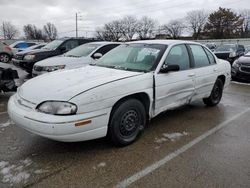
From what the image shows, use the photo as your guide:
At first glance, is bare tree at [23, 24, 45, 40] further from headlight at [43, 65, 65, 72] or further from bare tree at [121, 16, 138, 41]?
headlight at [43, 65, 65, 72]

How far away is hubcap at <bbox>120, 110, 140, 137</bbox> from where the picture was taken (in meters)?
3.70

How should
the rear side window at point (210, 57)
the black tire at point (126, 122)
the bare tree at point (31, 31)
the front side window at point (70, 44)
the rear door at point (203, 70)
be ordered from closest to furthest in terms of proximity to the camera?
the black tire at point (126, 122) → the rear door at point (203, 70) → the rear side window at point (210, 57) → the front side window at point (70, 44) → the bare tree at point (31, 31)

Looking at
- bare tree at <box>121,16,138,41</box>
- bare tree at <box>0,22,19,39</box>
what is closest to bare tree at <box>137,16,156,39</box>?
bare tree at <box>121,16,138,41</box>

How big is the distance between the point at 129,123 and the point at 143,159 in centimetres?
60

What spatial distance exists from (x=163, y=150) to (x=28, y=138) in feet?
6.88

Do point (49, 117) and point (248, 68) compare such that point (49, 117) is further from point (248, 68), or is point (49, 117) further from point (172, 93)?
point (248, 68)

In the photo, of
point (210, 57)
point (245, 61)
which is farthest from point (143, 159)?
point (245, 61)

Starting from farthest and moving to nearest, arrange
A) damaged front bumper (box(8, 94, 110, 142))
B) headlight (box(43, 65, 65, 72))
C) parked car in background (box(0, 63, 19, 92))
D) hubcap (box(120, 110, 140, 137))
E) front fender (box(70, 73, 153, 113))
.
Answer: headlight (box(43, 65, 65, 72)) < parked car in background (box(0, 63, 19, 92)) < hubcap (box(120, 110, 140, 137)) < front fender (box(70, 73, 153, 113)) < damaged front bumper (box(8, 94, 110, 142))

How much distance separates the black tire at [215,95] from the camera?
19.5 ft

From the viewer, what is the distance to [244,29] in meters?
63.3

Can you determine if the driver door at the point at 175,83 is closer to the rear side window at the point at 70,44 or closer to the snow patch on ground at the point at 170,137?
the snow patch on ground at the point at 170,137

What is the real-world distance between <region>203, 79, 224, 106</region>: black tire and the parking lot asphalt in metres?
1.18

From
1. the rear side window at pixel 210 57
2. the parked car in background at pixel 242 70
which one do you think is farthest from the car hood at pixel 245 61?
the rear side window at pixel 210 57

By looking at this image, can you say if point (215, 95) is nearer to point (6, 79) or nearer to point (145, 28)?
point (6, 79)
